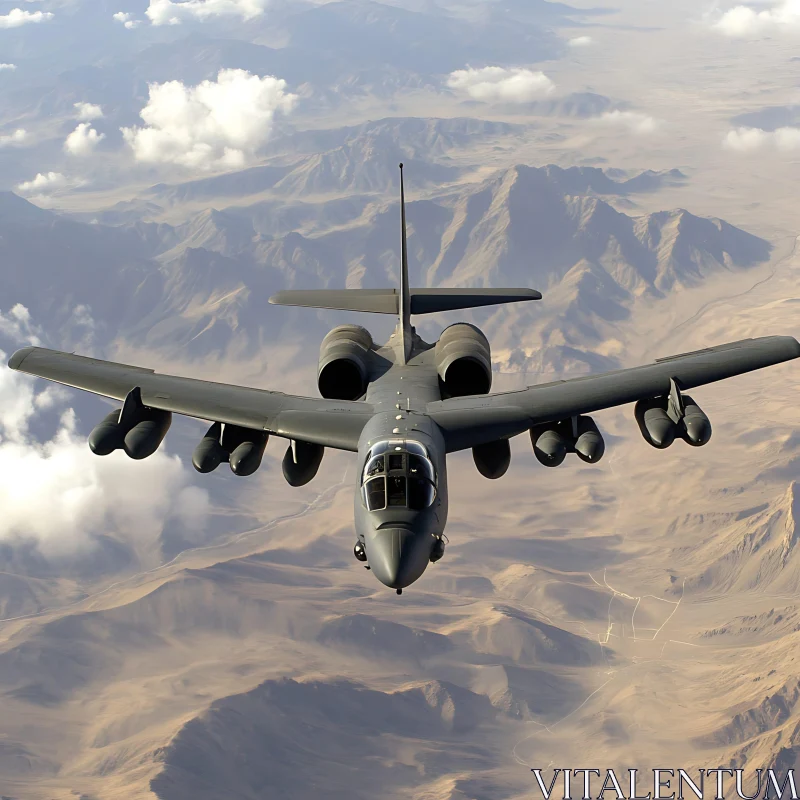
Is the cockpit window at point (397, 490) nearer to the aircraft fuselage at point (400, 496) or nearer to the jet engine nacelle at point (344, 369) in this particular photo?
the aircraft fuselage at point (400, 496)

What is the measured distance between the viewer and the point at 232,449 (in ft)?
111

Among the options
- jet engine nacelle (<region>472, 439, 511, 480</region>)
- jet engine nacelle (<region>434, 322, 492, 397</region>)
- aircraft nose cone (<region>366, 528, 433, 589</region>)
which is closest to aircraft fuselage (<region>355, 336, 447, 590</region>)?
aircraft nose cone (<region>366, 528, 433, 589</region>)

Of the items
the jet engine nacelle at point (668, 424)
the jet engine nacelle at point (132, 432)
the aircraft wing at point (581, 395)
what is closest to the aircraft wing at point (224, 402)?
the jet engine nacelle at point (132, 432)

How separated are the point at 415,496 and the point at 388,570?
2453 millimetres

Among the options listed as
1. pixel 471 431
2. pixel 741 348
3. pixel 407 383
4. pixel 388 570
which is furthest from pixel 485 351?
pixel 388 570

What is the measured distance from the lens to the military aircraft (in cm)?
2719

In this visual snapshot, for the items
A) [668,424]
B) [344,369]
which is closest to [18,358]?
[344,369]

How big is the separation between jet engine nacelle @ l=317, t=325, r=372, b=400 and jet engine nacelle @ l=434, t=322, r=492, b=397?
292 cm

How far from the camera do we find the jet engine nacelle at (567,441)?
31.7 meters

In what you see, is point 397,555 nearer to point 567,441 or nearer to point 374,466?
point 374,466

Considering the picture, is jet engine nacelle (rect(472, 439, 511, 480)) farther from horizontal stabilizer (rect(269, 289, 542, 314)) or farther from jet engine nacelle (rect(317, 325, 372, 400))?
horizontal stabilizer (rect(269, 289, 542, 314))

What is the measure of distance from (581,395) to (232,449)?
12.3 metres

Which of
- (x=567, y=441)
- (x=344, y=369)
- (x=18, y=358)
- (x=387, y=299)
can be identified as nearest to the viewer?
(x=567, y=441)

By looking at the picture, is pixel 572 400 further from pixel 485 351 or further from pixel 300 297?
pixel 300 297
